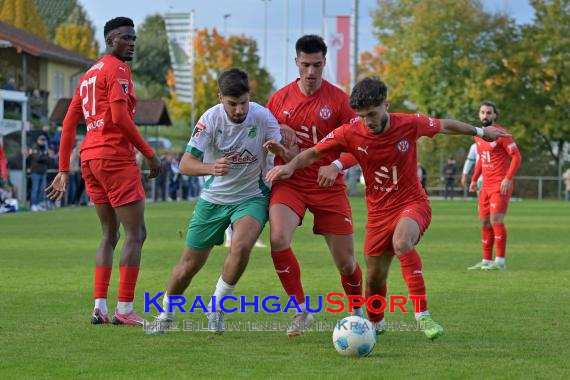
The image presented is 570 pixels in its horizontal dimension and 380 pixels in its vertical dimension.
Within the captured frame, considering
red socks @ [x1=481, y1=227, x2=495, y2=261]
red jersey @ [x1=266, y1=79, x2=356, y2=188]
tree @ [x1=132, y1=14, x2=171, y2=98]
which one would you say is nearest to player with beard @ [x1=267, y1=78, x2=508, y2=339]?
red jersey @ [x1=266, y1=79, x2=356, y2=188]

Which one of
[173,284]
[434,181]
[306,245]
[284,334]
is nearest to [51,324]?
[173,284]

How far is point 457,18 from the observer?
70.4m

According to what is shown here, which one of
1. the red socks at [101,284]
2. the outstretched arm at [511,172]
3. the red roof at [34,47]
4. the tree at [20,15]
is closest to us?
the red socks at [101,284]

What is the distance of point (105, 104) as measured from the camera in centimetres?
982

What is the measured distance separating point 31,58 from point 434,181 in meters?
22.4

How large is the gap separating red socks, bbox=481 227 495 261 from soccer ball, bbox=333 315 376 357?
26.4ft

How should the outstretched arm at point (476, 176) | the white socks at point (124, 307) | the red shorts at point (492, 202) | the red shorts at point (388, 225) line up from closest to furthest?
the red shorts at point (388, 225), the white socks at point (124, 307), the red shorts at point (492, 202), the outstretched arm at point (476, 176)

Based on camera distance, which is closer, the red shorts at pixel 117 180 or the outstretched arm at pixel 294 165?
the outstretched arm at pixel 294 165

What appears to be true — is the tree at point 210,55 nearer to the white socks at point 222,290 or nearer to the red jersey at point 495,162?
the red jersey at point 495,162

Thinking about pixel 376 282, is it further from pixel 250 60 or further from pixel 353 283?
pixel 250 60

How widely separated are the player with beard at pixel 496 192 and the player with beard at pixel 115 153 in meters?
7.12

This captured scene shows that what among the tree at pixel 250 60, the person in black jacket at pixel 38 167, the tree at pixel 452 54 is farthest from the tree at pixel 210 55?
the person in black jacket at pixel 38 167

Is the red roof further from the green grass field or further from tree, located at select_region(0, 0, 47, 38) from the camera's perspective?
the green grass field

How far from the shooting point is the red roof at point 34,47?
56062 millimetres
